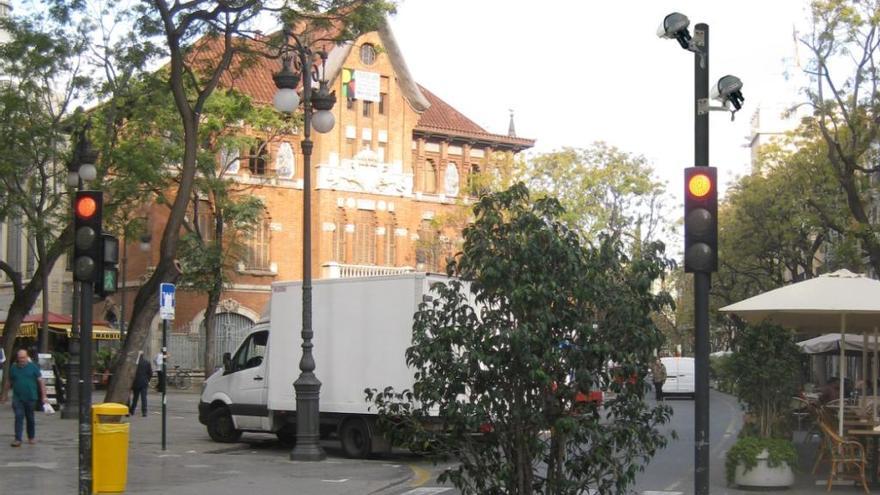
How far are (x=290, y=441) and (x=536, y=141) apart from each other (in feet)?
152

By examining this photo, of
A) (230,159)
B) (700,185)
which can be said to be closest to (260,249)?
(230,159)

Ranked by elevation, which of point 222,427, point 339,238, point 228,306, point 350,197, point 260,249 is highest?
point 350,197

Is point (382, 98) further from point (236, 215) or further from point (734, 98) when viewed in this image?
point (734, 98)

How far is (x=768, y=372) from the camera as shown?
18000 millimetres

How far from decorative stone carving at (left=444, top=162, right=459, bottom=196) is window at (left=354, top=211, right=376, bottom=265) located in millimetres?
5576

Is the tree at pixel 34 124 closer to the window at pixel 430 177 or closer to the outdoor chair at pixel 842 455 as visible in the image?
the outdoor chair at pixel 842 455

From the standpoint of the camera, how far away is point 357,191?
60.6 meters

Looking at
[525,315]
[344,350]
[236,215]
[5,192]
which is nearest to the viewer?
[525,315]

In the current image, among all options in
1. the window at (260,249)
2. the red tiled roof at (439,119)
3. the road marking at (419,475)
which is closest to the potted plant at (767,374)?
the road marking at (419,475)

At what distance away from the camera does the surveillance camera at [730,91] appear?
11578 millimetres

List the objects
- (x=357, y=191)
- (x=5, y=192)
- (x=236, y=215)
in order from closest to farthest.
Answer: (x=5, y=192) < (x=236, y=215) < (x=357, y=191)

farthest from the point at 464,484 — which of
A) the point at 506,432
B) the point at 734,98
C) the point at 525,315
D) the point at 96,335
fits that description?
the point at 96,335

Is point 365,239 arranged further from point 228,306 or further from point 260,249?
point 228,306

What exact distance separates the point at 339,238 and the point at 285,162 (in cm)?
449
